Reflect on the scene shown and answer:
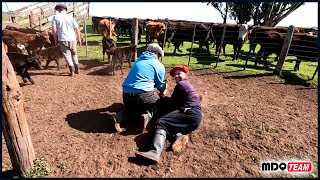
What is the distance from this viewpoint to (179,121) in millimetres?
4684

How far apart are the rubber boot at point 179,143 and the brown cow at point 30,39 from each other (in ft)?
24.4

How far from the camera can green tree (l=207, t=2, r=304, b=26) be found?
22.8m

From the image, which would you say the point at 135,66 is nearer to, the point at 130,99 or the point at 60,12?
the point at 130,99

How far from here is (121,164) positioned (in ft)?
13.5

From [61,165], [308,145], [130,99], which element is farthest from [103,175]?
[308,145]

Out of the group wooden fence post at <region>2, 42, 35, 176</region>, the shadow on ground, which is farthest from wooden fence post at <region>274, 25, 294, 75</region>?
wooden fence post at <region>2, 42, 35, 176</region>

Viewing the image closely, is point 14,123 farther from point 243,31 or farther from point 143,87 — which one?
point 243,31

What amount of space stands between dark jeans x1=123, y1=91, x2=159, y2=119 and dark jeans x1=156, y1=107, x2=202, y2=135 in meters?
0.47

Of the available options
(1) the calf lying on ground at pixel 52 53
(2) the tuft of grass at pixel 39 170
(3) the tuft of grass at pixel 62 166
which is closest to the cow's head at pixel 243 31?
(1) the calf lying on ground at pixel 52 53

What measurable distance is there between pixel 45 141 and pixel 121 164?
5.04ft

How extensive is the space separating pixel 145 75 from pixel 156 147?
1411 millimetres

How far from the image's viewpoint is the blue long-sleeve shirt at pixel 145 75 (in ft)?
16.1

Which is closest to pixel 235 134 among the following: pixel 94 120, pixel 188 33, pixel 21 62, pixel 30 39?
pixel 94 120

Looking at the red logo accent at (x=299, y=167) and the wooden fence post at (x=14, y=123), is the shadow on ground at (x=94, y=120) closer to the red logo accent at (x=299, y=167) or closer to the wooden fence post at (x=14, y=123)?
the wooden fence post at (x=14, y=123)
